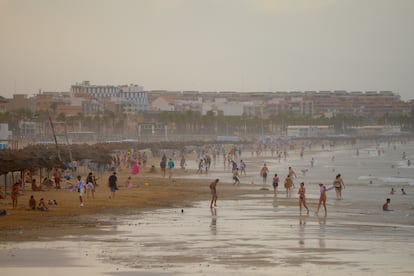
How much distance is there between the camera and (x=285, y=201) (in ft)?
110

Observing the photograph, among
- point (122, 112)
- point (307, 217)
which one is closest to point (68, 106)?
point (122, 112)

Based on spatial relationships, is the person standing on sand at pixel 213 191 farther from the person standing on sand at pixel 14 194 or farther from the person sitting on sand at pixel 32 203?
the person standing on sand at pixel 14 194

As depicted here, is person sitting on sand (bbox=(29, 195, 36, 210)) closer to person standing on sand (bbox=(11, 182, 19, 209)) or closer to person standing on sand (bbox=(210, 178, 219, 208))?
person standing on sand (bbox=(11, 182, 19, 209))

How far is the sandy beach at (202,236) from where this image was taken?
56.5 ft

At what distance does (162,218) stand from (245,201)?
784 cm

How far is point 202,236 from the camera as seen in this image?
→ 21.9 metres

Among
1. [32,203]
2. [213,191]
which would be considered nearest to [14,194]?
[32,203]

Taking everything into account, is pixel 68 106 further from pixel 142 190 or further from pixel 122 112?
pixel 142 190

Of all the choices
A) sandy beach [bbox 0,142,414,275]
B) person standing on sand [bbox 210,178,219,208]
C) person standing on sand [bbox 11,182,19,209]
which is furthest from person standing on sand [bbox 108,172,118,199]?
person standing on sand [bbox 11,182,19,209]

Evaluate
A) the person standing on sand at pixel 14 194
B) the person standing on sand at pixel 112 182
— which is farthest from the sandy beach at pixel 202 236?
the person standing on sand at pixel 112 182

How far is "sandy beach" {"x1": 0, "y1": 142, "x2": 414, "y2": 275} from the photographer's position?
17.2 metres

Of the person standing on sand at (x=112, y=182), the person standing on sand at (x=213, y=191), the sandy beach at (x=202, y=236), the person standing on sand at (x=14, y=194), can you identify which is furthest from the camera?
the person standing on sand at (x=112, y=182)

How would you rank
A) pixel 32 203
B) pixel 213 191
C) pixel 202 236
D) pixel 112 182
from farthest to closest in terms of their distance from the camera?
pixel 112 182 < pixel 213 191 < pixel 32 203 < pixel 202 236

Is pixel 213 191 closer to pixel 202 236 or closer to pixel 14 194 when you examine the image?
pixel 14 194
